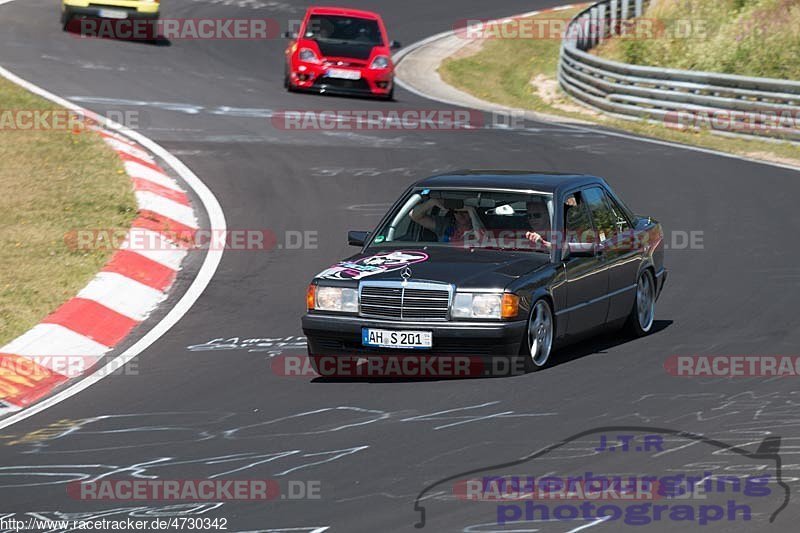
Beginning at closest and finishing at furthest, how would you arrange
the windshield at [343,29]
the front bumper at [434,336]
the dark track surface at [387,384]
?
the dark track surface at [387,384] < the front bumper at [434,336] < the windshield at [343,29]

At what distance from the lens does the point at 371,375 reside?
388 inches

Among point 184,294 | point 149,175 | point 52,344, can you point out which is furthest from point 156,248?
point 149,175

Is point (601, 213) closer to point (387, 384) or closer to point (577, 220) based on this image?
point (577, 220)

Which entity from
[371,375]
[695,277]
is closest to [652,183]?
[695,277]

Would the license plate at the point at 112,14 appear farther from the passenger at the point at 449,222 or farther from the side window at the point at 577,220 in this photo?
the side window at the point at 577,220

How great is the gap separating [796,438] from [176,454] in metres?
3.36

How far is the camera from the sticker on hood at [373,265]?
9.88 m

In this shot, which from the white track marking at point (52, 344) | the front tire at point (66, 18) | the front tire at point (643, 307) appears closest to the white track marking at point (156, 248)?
the white track marking at point (52, 344)

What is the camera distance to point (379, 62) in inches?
1034

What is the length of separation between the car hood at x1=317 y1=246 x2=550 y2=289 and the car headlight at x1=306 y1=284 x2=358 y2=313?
0.10 metres

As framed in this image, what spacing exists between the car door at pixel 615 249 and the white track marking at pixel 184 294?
3442 mm

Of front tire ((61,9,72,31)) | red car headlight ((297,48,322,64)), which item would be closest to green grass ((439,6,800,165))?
red car headlight ((297,48,322,64))

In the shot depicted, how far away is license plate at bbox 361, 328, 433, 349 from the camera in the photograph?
9516 millimetres

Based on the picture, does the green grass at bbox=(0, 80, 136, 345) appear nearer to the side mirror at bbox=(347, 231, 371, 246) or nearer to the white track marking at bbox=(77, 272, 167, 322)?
the white track marking at bbox=(77, 272, 167, 322)
